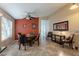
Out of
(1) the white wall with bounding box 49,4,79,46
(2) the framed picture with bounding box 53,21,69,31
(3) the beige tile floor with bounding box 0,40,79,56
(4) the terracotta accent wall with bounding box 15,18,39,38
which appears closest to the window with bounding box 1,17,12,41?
(4) the terracotta accent wall with bounding box 15,18,39,38

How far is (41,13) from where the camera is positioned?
3463 mm

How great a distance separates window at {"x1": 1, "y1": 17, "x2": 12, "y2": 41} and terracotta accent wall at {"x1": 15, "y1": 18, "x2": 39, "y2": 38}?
0.67 feet

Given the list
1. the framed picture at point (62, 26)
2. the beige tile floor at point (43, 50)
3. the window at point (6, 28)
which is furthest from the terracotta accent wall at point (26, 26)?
the framed picture at point (62, 26)

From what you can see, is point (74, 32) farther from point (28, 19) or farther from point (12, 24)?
point (12, 24)

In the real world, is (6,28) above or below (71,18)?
below

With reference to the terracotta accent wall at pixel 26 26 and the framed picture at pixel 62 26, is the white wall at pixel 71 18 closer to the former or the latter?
the framed picture at pixel 62 26

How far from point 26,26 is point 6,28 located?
0.60 m

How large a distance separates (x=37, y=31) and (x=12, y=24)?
2.95 feet

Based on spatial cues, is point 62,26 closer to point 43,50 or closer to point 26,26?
point 43,50

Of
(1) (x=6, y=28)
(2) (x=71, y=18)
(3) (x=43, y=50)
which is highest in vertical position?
(2) (x=71, y=18)

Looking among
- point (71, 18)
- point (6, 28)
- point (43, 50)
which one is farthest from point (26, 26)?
point (71, 18)

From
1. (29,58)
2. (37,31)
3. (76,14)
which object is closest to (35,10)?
(37,31)

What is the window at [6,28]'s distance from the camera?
121 inches

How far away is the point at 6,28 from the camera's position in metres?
3.15
